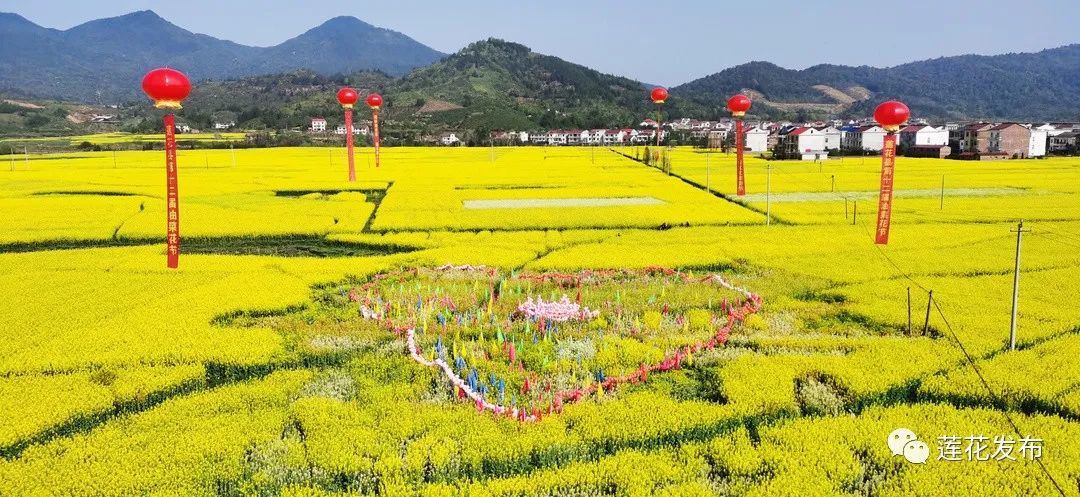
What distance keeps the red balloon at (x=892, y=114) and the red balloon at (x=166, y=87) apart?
14.8m

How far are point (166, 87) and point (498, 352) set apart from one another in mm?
9067

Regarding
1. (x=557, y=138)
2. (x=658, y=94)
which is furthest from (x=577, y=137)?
(x=658, y=94)

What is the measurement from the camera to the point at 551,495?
6.86m

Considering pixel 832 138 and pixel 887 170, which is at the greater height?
pixel 832 138

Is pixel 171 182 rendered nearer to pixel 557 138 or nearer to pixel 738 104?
pixel 738 104

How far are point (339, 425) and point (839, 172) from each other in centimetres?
4382

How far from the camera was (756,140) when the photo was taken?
80.1 m

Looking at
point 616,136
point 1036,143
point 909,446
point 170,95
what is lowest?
point 909,446

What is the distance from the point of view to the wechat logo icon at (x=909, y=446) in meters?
7.32

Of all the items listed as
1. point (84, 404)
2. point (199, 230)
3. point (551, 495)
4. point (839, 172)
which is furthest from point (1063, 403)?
point (839, 172)

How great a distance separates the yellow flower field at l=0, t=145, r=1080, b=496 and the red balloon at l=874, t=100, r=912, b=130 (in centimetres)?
319

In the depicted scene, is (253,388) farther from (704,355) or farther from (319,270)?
(319,270)

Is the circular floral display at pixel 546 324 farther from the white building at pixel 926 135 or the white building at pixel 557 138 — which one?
the white building at pixel 557 138

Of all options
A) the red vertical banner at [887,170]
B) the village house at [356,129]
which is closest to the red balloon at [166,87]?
the red vertical banner at [887,170]
